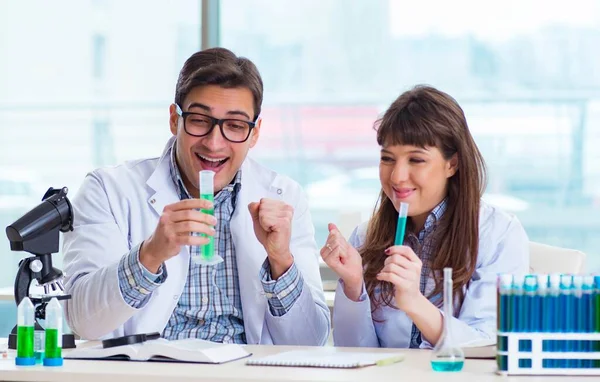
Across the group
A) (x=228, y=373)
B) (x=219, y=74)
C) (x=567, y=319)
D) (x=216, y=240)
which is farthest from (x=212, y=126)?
(x=567, y=319)

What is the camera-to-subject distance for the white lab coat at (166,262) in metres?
2.39

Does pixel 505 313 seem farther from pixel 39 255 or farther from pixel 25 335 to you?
pixel 39 255

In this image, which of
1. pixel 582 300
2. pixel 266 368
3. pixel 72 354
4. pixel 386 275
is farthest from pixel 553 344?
pixel 72 354

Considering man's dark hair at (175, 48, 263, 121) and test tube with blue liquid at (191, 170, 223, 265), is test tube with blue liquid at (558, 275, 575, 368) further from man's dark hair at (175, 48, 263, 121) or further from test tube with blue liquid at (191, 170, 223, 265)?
man's dark hair at (175, 48, 263, 121)

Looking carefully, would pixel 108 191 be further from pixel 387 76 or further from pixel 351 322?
pixel 387 76

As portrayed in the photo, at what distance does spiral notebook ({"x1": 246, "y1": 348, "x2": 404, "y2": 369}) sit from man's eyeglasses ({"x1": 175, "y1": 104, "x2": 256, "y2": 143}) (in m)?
0.66

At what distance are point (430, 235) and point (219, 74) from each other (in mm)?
683

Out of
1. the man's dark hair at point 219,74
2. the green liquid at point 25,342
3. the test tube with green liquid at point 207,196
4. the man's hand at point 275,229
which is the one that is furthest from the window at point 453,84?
the green liquid at point 25,342

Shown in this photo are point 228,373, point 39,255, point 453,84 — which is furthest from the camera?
point 453,84

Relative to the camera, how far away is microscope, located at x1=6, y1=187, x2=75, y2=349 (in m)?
2.17

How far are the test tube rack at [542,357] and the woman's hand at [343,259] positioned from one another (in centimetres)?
56

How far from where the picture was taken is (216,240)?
261cm

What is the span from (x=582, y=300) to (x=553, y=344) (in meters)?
0.10

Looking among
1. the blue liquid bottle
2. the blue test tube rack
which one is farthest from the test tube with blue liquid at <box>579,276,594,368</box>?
the blue liquid bottle
